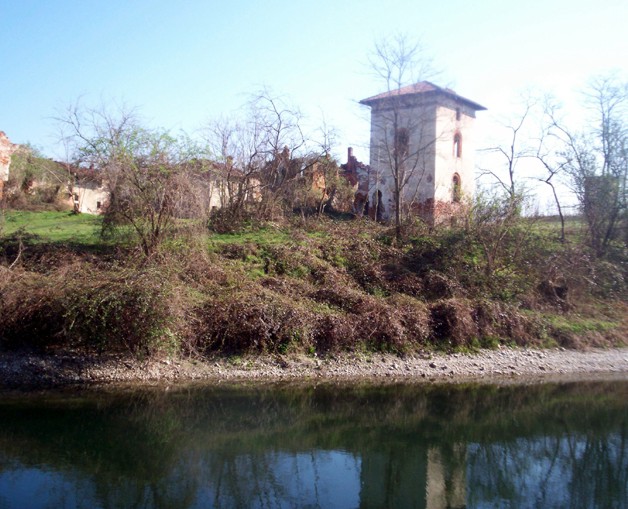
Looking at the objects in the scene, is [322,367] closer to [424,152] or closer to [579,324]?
[579,324]

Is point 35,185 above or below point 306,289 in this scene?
above

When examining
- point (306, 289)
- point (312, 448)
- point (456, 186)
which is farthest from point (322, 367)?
point (456, 186)

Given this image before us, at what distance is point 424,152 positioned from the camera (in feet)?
112

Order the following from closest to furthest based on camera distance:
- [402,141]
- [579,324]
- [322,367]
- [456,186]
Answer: [322,367] → [579,324] → [402,141] → [456,186]

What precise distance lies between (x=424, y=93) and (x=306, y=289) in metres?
18.4

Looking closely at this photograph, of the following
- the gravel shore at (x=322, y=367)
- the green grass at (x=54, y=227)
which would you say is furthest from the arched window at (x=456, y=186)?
the green grass at (x=54, y=227)

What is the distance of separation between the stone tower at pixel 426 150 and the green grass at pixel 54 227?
15963 millimetres

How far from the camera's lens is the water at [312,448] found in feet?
28.1

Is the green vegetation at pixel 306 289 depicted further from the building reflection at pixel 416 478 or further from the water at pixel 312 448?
the building reflection at pixel 416 478

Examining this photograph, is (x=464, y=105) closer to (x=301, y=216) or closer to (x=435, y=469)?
(x=301, y=216)

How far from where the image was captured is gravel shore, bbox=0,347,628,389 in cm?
1448

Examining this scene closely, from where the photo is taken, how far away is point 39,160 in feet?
115

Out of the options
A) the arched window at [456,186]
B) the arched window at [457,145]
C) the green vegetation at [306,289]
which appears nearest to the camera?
the green vegetation at [306,289]

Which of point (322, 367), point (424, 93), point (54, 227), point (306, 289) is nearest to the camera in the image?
point (322, 367)
